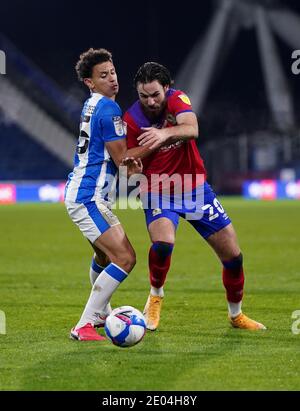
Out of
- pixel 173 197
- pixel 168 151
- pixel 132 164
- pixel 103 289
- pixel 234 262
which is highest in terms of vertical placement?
pixel 168 151

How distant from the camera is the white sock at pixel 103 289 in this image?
7211mm

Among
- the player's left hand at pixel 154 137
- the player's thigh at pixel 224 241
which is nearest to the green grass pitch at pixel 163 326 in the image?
the player's thigh at pixel 224 241

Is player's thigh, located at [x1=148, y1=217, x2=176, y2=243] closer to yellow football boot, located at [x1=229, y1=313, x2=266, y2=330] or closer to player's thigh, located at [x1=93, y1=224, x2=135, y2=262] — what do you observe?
player's thigh, located at [x1=93, y1=224, x2=135, y2=262]

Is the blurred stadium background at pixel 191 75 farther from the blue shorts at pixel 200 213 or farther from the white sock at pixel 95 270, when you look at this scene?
the blue shorts at pixel 200 213

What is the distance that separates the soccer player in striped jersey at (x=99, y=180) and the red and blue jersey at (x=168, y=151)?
41 cm

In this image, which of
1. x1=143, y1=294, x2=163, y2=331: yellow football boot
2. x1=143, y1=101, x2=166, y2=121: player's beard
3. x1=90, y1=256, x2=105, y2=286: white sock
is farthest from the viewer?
x1=90, y1=256, x2=105, y2=286: white sock

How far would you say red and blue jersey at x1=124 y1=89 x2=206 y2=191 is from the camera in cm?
771

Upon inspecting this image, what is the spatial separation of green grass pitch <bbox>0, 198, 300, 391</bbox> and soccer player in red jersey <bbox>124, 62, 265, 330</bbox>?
0.45 metres

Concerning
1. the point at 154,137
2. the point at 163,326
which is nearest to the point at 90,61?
the point at 154,137

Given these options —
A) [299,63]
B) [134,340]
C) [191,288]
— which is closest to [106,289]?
[134,340]

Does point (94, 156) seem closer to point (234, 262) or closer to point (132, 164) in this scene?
point (132, 164)

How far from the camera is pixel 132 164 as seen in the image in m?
7.11

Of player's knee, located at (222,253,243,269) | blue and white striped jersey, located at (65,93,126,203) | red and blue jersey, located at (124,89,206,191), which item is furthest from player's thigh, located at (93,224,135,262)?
player's knee, located at (222,253,243,269)

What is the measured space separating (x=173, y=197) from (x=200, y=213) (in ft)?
0.93
